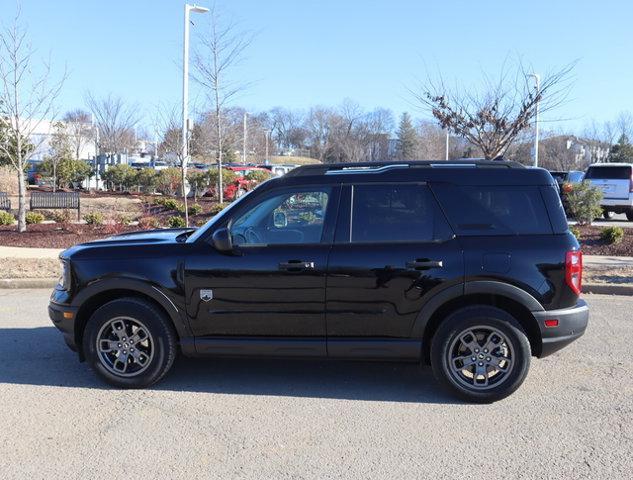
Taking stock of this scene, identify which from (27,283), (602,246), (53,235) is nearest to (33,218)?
(53,235)

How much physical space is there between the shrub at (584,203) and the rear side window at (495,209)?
11048 millimetres

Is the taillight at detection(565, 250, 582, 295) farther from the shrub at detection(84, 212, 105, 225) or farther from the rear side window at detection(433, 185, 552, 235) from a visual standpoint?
the shrub at detection(84, 212, 105, 225)

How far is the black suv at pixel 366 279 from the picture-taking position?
4.62m

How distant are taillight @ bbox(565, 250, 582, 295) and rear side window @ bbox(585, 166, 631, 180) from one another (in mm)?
16754

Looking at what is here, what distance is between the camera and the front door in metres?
4.72

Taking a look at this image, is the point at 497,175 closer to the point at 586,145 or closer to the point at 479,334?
the point at 479,334

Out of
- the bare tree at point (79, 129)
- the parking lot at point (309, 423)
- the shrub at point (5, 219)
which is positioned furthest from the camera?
the bare tree at point (79, 129)

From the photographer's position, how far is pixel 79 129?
41094mm

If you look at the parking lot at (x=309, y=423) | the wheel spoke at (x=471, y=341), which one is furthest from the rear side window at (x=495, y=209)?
the parking lot at (x=309, y=423)

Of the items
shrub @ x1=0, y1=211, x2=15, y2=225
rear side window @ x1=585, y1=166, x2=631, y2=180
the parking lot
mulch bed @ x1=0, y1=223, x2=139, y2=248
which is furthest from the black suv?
rear side window @ x1=585, y1=166, x2=631, y2=180

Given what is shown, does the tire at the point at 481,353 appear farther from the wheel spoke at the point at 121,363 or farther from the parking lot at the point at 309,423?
the wheel spoke at the point at 121,363

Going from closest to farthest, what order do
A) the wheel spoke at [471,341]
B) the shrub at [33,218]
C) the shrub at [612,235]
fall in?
the wheel spoke at [471,341] → the shrub at [612,235] → the shrub at [33,218]

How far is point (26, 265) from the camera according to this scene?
10.8 meters

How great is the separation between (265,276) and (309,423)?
3.82 feet
